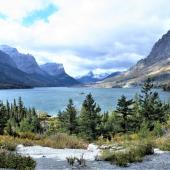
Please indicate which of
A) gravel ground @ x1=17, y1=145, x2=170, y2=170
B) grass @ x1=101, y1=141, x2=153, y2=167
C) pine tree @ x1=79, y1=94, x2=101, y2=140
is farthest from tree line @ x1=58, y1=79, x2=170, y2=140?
grass @ x1=101, y1=141, x2=153, y2=167

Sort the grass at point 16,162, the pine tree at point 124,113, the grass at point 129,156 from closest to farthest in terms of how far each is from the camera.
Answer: the grass at point 16,162 → the grass at point 129,156 → the pine tree at point 124,113

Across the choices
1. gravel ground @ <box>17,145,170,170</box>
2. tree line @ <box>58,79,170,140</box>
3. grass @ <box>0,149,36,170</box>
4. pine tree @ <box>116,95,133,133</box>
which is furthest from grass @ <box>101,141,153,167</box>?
pine tree @ <box>116,95,133,133</box>

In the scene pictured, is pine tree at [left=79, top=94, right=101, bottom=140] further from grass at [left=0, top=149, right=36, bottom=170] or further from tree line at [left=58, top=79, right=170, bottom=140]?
grass at [left=0, top=149, right=36, bottom=170]

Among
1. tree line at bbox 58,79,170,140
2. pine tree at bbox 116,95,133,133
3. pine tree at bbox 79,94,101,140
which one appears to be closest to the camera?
pine tree at bbox 79,94,101,140

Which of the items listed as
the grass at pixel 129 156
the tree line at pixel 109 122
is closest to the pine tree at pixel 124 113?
the tree line at pixel 109 122

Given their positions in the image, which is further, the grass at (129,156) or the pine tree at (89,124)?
the pine tree at (89,124)

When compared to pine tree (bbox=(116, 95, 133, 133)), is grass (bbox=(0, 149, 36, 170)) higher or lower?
higher

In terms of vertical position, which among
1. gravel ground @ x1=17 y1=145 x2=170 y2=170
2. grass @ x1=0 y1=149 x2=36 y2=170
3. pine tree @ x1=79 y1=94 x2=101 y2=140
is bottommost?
pine tree @ x1=79 y1=94 x2=101 y2=140

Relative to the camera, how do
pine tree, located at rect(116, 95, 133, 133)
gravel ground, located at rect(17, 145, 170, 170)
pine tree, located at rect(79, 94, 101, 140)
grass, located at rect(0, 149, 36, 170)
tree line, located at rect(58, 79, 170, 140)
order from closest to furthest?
1. grass, located at rect(0, 149, 36, 170)
2. gravel ground, located at rect(17, 145, 170, 170)
3. pine tree, located at rect(79, 94, 101, 140)
4. tree line, located at rect(58, 79, 170, 140)
5. pine tree, located at rect(116, 95, 133, 133)

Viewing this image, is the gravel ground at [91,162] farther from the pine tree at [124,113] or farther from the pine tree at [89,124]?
the pine tree at [124,113]

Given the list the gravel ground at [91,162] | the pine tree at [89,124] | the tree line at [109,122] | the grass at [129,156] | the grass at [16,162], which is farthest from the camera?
the tree line at [109,122]

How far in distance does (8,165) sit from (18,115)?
408ft

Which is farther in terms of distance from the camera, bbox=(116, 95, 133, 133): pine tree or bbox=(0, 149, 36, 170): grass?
bbox=(116, 95, 133, 133): pine tree

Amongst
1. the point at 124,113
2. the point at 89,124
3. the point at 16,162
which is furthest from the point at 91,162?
the point at 124,113
